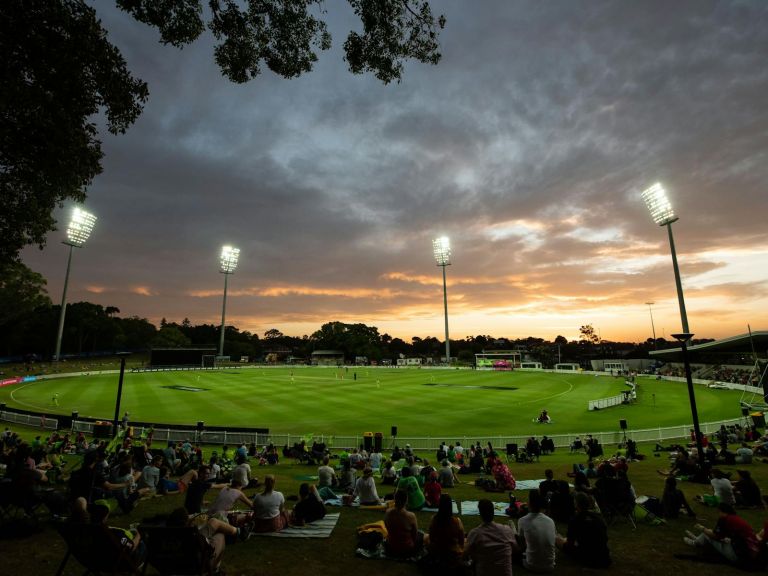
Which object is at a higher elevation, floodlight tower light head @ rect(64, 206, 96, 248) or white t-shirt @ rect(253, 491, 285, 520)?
floodlight tower light head @ rect(64, 206, 96, 248)

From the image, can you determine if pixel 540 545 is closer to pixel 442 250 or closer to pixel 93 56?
pixel 93 56

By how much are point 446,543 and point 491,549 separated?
→ 0.75 metres

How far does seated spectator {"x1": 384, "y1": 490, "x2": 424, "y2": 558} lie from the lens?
6707 mm

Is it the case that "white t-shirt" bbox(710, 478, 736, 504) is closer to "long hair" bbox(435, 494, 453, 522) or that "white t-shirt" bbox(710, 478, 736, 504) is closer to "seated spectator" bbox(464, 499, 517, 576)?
"seated spectator" bbox(464, 499, 517, 576)

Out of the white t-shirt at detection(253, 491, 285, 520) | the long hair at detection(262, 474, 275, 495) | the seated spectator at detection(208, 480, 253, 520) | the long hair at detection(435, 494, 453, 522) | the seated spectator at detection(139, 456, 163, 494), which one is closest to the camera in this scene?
the long hair at detection(435, 494, 453, 522)

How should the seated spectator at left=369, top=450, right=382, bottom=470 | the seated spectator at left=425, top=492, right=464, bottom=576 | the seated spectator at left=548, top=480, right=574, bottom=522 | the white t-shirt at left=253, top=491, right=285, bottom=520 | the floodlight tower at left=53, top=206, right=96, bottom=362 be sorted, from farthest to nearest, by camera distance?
the floodlight tower at left=53, top=206, right=96, bottom=362 → the seated spectator at left=369, top=450, right=382, bottom=470 → the seated spectator at left=548, top=480, right=574, bottom=522 → the white t-shirt at left=253, top=491, right=285, bottom=520 → the seated spectator at left=425, top=492, right=464, bottom=576

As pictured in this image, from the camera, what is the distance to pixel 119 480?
10125 mm

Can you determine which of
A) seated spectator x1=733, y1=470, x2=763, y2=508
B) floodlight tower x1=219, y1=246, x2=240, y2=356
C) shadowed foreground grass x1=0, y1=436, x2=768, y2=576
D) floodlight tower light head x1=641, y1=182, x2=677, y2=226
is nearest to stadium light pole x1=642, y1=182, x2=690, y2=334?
floodlight tower light head x1=641, y1=182, x2=677, y2=226

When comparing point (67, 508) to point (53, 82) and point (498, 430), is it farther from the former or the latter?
point (498, 430)

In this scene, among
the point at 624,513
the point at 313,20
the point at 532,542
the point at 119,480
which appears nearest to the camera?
the point at 532,542

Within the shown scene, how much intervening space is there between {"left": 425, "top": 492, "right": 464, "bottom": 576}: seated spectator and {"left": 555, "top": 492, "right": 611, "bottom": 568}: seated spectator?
214cm

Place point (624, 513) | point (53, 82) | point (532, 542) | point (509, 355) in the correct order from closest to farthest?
point (532, 542)
point (624, 513)
point (53, 82)
point (509, 355)

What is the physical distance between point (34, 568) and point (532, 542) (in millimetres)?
7902

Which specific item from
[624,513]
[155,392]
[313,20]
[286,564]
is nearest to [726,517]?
[624,513]
